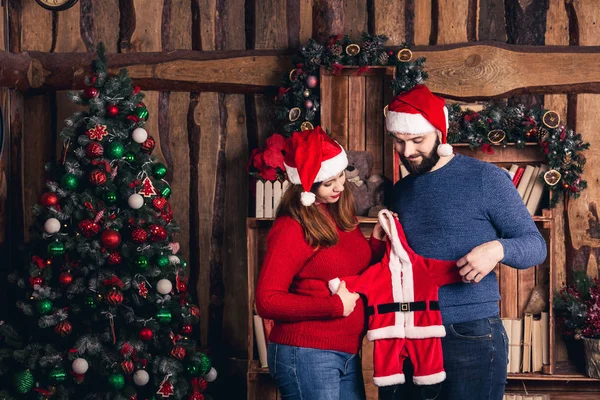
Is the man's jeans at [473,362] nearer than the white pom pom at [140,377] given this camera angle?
Yes

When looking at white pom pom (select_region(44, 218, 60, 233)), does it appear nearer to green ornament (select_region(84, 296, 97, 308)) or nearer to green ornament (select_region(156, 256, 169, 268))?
green ornament (select_region(84, 296, 97, 308))

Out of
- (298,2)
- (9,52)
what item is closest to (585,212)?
(298,2)

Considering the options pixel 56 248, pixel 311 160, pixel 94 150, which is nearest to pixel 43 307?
pixel 56 248

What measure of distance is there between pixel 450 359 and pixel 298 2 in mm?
3132

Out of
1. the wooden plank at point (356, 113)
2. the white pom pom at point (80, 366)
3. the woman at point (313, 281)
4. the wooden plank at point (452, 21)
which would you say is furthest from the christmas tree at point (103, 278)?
the wooden plank at point (452, 21)

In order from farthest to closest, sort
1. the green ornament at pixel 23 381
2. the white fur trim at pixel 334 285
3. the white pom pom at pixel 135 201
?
the white pom pom at pixel 135 201 → the green ornament at pixel 23 381 → the white fur trim at pixel 334 285

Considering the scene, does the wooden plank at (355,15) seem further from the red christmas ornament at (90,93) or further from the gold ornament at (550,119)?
the red christmas ornament at (90,93)

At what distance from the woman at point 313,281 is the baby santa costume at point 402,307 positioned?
0.23 ft

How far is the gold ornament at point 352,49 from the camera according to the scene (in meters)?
4.64

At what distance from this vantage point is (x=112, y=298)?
415 centimetres

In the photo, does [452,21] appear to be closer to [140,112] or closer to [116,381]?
[140,112]

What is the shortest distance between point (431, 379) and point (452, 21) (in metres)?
3.05

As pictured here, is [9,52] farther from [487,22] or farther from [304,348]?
[304,348]

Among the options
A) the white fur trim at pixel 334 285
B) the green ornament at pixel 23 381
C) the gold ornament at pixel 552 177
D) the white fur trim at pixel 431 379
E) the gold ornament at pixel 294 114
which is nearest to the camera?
the white fur trim at pixel 431 379
